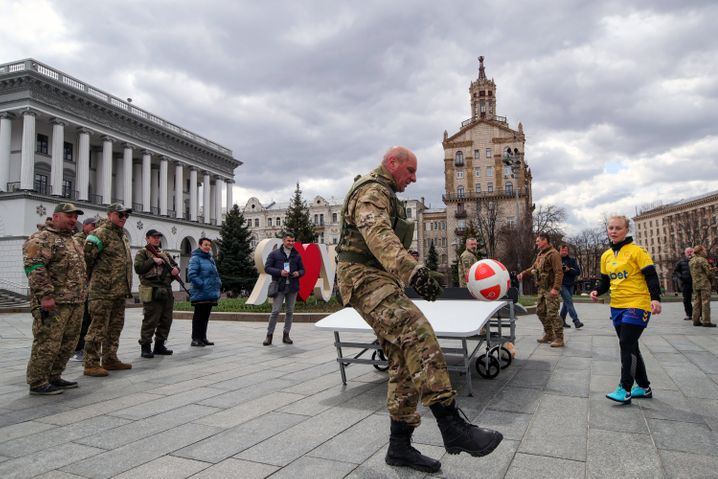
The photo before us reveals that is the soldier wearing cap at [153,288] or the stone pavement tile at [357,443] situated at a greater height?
the soldier wearing cap at [153,288]

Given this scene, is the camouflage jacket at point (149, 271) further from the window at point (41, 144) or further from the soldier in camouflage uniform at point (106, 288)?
the window at point (41, 144)

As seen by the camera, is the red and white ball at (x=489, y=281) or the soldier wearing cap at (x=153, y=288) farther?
the soldier wearing cap at (x=153, y=288)

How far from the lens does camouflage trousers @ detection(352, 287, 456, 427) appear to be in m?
2.94

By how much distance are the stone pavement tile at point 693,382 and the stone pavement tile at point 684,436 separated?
1.26 m

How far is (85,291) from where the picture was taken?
5.89 m

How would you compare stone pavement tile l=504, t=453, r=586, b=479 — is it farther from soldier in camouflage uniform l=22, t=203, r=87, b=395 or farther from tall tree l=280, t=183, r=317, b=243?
tall tree l=280, t=183, r=317, b=243

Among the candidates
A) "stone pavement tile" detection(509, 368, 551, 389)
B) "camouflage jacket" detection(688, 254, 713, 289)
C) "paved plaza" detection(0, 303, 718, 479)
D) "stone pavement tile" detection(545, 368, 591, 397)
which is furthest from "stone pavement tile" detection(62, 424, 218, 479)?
"camouflage jacket" detection(688, 254, 713, 289)

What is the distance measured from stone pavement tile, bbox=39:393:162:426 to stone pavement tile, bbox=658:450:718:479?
189 inches

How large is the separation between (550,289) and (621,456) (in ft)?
18.2

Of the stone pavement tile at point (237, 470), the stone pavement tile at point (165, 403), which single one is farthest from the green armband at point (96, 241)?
the stone pavement tile at point (237, 470)

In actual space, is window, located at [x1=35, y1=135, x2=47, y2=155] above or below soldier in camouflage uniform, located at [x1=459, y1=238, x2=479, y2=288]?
above

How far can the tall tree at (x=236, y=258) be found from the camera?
4515cm

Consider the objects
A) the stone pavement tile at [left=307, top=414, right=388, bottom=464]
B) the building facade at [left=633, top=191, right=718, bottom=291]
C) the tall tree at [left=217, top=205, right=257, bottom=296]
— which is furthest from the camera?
the building facade at [left=633, top=191, right=718, bottom=291]

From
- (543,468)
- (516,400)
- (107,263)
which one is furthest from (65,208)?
(543,468)
